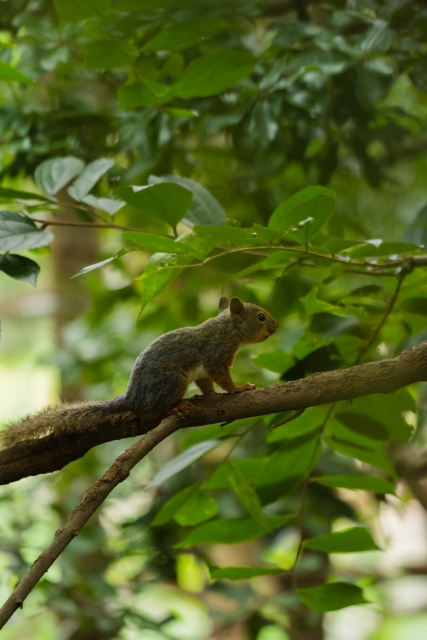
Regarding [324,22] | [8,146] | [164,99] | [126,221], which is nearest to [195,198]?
[164,99]

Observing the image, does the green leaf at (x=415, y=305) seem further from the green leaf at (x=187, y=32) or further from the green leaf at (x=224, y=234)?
the green leaf at (x=187, y=32)

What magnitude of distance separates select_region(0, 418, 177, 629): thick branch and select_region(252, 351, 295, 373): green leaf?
286 millimetres

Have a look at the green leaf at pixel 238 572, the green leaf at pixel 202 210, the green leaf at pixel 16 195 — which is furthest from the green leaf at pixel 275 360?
the green leaf at pixel 16 195

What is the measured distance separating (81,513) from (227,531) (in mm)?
441

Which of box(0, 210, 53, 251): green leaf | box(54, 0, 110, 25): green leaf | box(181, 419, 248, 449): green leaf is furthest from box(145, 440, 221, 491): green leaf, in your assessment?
box(54, 0, 110, 25): green leaf

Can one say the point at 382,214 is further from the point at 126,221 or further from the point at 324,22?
the point at 126,221

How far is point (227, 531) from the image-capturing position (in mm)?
1245

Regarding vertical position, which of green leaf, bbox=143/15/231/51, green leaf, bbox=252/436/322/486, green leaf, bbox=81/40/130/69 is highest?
green leaf, bbox=143/15/231/51

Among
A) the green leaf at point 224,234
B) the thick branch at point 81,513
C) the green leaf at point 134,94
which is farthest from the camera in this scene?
the green leaf at point 134,94

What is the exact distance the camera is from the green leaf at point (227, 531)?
4.02 ft

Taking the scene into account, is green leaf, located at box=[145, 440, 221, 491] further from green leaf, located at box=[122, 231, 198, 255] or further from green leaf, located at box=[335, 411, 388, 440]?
green leaf, located at box=[122, 231, 198, 255]

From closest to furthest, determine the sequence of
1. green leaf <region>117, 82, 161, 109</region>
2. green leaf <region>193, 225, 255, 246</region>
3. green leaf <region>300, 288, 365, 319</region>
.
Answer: green leaf <region>193, 225, 255, 246</region> < green leaf <region>300, 288, 365, 319</region> < green leaf <region>117, 82, 161, 109</region>

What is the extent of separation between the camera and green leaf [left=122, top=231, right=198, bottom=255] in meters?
0.96

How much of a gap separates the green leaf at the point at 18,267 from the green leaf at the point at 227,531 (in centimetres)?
56
